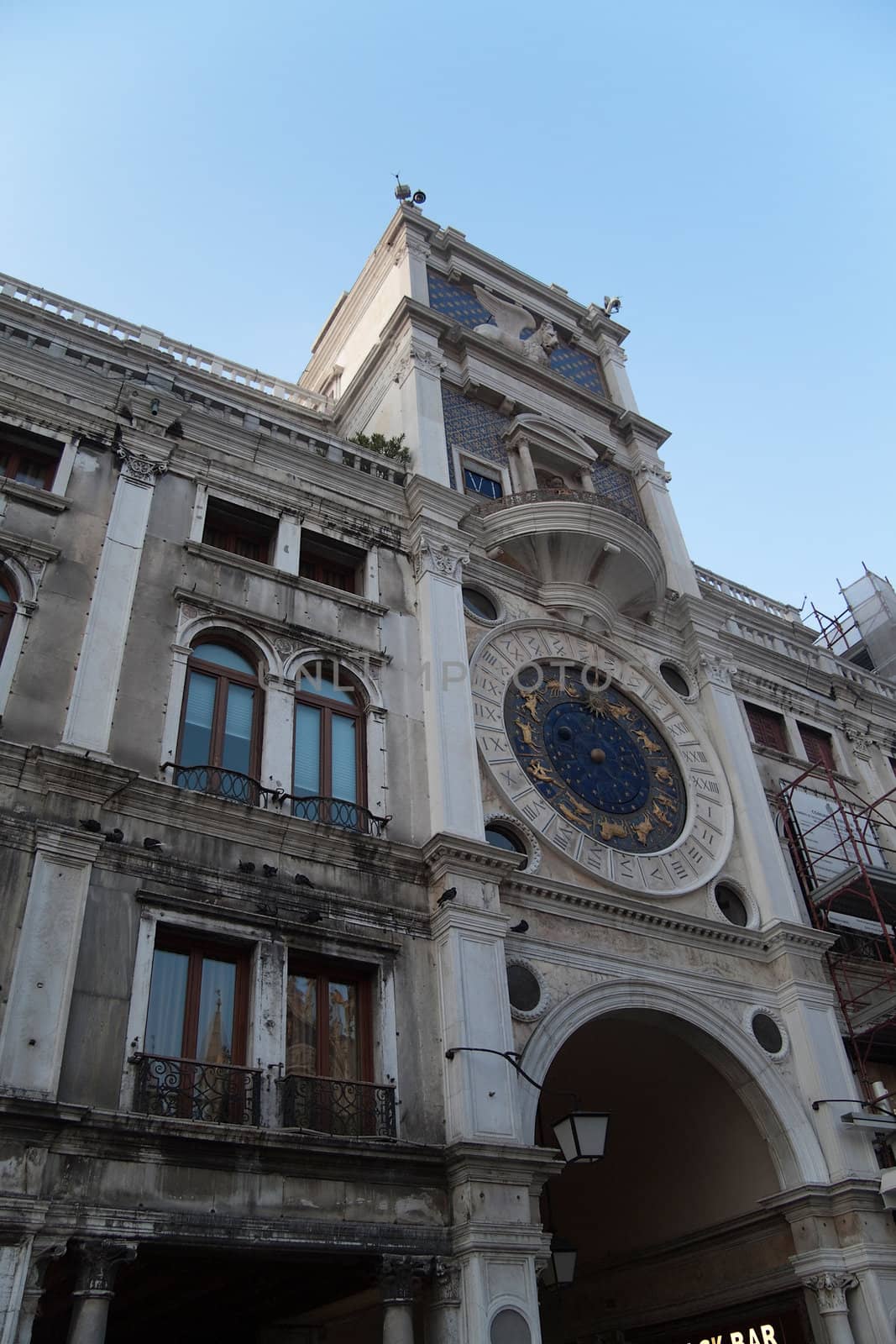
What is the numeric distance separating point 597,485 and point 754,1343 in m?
16.3

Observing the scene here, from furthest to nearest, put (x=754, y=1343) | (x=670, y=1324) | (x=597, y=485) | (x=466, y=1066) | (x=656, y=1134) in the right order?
(x=597, y=485), (x=656, y=1134), (x=670, y=1324), (x=754, y=1343), (x=466, y=1066)

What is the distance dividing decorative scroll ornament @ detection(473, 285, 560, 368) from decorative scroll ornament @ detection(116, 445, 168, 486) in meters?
11.1

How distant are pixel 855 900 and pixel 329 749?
10530mm

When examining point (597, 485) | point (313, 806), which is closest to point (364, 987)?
point (313, 806)

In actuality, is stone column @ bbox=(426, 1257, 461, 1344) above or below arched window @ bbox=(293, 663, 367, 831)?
below

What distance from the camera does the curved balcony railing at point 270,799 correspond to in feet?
45.4

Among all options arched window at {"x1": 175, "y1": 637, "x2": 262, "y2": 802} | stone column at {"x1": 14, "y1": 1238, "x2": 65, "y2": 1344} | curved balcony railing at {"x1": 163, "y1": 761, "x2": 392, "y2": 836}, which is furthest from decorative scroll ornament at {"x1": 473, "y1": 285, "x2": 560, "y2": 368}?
stone column at {"x1": 14, "y1": 1238, "x2": 65, "y2": 1344}

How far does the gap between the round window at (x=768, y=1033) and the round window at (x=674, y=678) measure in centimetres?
649

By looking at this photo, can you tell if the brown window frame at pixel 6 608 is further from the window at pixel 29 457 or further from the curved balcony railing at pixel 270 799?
the curved balcony railing at pixel 270 799

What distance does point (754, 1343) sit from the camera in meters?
15.8

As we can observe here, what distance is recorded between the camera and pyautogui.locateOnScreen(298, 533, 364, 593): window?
60.0ft

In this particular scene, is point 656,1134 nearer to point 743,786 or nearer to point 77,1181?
point 743,786

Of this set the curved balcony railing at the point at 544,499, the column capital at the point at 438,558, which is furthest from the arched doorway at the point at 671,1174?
the curved balcony railing at the point at 544,499

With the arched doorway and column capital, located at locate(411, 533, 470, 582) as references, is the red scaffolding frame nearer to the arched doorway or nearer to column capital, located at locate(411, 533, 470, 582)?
the arched doorway
